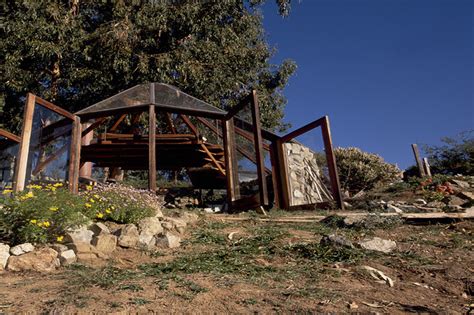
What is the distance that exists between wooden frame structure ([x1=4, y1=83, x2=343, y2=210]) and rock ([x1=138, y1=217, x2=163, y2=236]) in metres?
2.79

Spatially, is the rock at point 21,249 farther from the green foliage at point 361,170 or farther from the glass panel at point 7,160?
the green foliage at point 361,170

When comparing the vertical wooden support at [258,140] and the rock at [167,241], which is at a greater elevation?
the vertical wooden support at [258,140]

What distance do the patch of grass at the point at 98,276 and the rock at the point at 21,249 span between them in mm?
559

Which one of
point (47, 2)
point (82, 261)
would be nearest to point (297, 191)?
point (82, 261)

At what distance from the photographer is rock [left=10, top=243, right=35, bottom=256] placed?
13.7ft

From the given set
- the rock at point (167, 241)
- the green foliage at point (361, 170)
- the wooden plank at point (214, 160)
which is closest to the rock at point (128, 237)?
the rock at point (167, 241)

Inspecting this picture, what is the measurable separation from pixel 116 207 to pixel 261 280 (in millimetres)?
3232

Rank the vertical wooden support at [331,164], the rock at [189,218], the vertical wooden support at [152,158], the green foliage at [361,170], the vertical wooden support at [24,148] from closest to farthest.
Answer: the rock at [189,218] → the vertical wooden support at [24,148] → the vertical wooden support at [331,164] → the vertical wooden support at [152,158] → the green foliage at [361,170]

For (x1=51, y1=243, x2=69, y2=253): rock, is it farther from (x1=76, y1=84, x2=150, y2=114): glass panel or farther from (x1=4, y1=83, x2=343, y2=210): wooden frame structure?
(x1=76, y1=84, x2=150, y2=114): glass panel

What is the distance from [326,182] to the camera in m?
8.88

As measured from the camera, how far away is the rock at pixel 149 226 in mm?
5172

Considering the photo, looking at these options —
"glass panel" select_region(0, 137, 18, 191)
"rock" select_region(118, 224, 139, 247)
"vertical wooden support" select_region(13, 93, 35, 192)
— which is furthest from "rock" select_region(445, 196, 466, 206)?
"glass panel" select_region(0, 137, 18, 191)

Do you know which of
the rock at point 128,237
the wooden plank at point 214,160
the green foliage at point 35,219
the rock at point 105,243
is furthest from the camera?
the wooden plank at point 214,160

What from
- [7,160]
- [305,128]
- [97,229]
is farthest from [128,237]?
[305,128]
